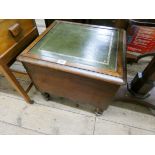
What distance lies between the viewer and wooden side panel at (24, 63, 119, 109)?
2.30ft

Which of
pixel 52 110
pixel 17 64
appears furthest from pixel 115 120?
pixel 17 64

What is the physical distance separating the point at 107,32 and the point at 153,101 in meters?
0.68

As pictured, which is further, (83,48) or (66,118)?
(66,118)

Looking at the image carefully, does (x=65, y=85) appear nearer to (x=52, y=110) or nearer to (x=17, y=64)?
(x=52, y=110)

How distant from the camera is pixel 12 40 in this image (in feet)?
2.58

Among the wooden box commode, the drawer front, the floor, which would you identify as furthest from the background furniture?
the floor

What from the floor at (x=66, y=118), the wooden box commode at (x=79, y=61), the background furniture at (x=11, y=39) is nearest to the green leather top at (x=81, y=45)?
the wooden box commode at (x=79, y=61)

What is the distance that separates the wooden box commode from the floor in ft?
0.75

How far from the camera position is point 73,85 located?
2.58 feet

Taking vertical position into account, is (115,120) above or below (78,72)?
below

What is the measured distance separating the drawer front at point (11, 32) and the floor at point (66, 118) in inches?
22.4

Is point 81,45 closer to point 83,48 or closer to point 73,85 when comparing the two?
point 83,48

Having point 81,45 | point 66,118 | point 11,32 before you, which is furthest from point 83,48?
point 66,118

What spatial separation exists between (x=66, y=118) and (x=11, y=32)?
742mm
